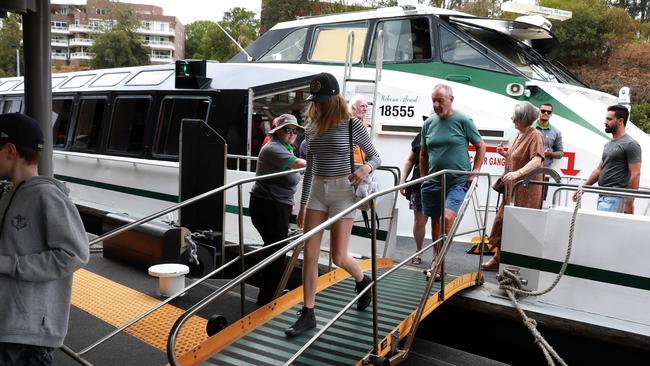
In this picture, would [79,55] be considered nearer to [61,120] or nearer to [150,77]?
[61,120]

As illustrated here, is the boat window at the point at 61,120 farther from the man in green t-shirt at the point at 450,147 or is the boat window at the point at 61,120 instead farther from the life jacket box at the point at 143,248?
the man in green t-shirt at the point at 450,147

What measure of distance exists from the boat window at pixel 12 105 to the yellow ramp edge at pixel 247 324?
906 cm

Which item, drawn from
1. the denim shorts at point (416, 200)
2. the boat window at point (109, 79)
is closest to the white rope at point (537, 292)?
the denim shorts at point (416, 200)

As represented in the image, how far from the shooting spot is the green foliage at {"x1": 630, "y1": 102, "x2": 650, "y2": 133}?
75.1ft

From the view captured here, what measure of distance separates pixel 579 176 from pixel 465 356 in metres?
2.71

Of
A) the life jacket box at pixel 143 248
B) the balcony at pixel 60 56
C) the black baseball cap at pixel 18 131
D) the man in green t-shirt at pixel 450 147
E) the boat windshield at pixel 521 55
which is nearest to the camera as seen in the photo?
the black baseball cap at pixel 18 131

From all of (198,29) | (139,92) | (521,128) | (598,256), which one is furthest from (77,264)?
(198,29)

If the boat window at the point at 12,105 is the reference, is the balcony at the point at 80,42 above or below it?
above

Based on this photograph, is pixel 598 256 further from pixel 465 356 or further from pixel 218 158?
pixel 218 158

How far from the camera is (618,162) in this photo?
17.2ft

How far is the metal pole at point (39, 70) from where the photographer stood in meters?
4.01

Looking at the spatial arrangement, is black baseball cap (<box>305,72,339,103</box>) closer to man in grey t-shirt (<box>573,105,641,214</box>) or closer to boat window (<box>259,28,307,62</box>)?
man in grey t-shirt (<box>573,105,641,214</box>)

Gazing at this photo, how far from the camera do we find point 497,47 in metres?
7.62

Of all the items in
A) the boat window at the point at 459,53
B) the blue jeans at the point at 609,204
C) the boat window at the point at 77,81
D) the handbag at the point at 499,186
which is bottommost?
the blue jeans at the point at 609,204
